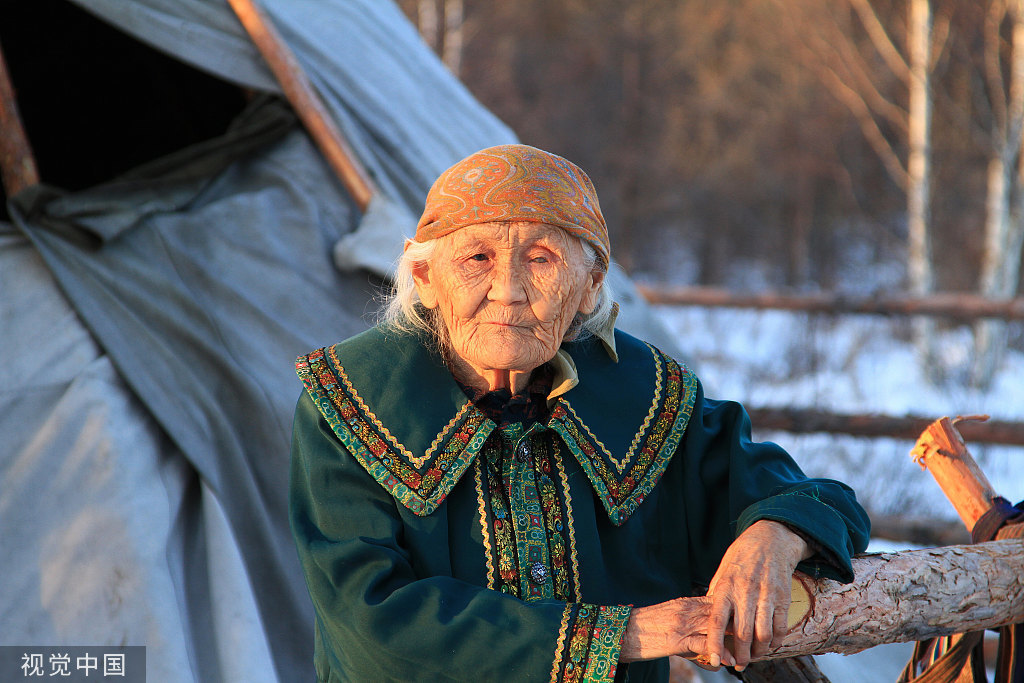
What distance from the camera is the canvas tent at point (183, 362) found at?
1.99 m

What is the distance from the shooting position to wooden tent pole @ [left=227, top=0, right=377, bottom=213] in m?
2.91

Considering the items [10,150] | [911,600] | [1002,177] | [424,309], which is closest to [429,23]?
[1002,177]

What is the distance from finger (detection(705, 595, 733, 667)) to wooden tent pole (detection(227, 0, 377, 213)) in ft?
6.61

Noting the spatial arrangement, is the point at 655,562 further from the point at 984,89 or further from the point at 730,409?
the point at 984,89

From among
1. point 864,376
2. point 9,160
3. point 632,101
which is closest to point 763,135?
point 632,101

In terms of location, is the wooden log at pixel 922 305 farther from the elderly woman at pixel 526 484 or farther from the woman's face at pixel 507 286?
the woman's face at pixel 507 286

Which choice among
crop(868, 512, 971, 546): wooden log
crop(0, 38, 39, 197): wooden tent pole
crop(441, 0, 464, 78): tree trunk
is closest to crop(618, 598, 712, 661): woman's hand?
crop(0, 38, 39, 197): wooden tent pole

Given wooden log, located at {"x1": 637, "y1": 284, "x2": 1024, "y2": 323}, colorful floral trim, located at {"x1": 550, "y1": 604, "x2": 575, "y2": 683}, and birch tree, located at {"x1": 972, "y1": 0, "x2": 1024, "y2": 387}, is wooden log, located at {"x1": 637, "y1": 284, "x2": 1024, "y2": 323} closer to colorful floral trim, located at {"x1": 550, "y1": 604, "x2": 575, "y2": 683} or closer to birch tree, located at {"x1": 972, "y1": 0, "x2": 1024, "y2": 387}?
birch tree, located at {"x1": 972, "y1": 0, "x2": 1024, "y2": 387}

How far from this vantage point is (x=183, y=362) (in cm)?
233

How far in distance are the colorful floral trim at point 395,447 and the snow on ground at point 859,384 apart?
11.8ft

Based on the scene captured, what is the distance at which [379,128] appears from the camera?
314 cm

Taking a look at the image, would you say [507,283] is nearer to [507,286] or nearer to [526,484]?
[507,286]

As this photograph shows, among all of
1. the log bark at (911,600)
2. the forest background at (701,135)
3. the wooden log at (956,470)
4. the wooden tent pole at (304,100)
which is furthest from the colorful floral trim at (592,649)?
the forest background at (701,135)

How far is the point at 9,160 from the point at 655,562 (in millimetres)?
2263
